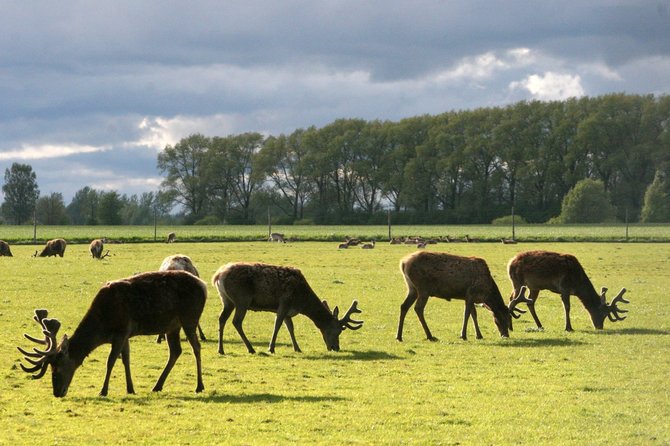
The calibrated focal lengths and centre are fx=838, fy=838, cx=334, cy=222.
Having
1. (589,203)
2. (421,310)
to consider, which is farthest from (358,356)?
(589,203)

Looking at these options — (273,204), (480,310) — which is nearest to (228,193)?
(273,204)

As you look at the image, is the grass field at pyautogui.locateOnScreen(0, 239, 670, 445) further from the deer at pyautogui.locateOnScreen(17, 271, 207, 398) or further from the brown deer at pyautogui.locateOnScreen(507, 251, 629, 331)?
the brown deer at pyautogui.locateOnScreen(507, 251, 629, 331)

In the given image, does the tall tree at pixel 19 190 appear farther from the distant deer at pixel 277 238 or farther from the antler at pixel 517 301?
the antler at pixel 517 301

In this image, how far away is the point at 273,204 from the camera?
160 metres

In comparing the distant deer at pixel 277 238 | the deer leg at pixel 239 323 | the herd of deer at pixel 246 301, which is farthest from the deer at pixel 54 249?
the deer leg at pixel 239 323

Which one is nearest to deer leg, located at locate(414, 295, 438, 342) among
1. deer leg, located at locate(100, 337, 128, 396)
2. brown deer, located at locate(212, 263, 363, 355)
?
brown deer, located at locate(212, 263, 363, 355)

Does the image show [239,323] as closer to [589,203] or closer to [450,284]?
[450,284]

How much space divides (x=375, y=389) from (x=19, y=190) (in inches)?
7250

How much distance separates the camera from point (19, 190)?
7279 inches

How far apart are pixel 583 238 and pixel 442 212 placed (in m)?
61.8

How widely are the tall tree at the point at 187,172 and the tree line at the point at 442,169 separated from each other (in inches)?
7.7

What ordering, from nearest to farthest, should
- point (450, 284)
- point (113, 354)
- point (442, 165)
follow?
point (113, 354) → point (450, 284) → point (442, 165)

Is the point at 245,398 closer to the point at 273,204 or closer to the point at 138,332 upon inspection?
the point at 138,332

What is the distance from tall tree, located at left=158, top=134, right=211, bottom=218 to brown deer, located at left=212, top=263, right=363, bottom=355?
466 ft
